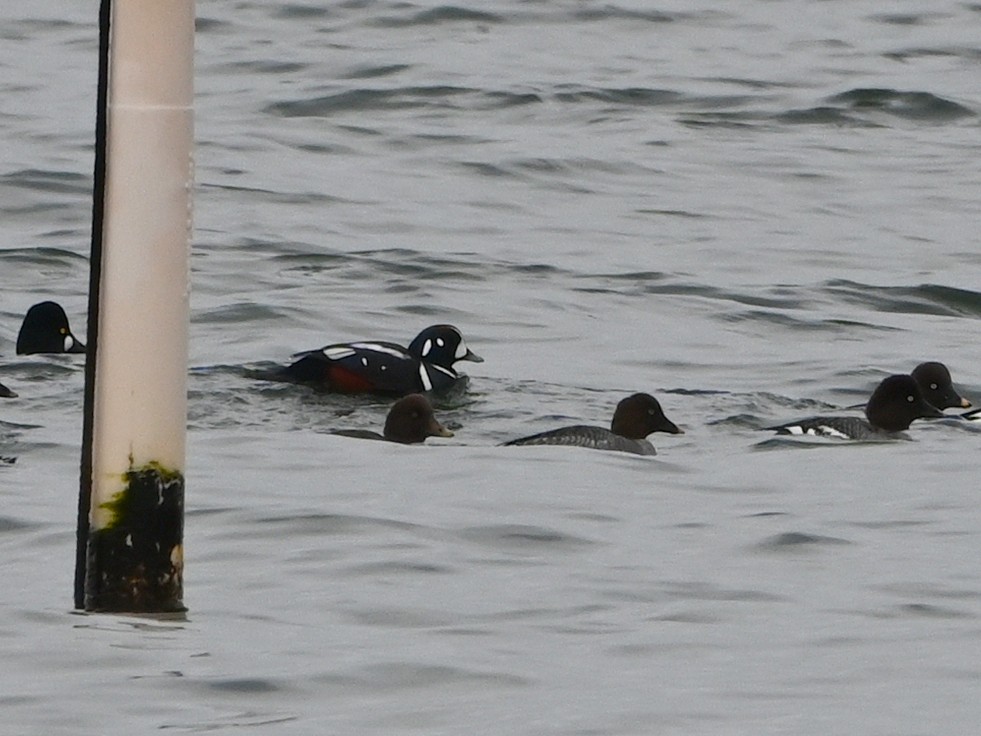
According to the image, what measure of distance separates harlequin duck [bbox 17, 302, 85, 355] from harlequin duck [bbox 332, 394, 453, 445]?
97.7 inches

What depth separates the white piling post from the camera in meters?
7.44

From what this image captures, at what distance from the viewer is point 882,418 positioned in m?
14.3

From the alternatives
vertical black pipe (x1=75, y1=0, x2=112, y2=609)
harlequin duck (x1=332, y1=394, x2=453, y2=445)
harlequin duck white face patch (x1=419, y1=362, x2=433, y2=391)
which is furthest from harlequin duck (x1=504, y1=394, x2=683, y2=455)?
vertical black pipe (x1=75, y1=0, x2=112, y2=609)

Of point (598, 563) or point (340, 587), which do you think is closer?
point (340, 587)

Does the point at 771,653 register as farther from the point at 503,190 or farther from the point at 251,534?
the point at 503,190

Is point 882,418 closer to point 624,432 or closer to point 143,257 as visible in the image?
point 624,432

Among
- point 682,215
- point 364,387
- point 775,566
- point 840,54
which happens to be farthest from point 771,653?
point 840,54

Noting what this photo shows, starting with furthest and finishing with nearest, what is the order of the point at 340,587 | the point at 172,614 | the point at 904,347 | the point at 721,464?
1. the point at 904,347
2. the point at 721,464
3. the point at 340,587
4. the point at 172,614

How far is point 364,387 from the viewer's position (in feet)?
50.6

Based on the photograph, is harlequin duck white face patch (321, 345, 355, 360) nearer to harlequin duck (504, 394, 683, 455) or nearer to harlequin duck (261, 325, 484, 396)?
harlequin duck (261, 325, 484, 396)

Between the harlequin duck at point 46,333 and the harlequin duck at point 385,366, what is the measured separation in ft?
4.57

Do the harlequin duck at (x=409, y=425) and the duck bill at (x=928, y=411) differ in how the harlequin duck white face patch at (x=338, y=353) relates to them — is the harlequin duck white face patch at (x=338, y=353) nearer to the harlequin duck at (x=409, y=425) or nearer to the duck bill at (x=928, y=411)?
the harlequin duck at (x=409, y=425)

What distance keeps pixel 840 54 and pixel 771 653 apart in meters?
24.1

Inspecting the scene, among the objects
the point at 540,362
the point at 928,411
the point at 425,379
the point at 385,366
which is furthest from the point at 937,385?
the point at 385,366
